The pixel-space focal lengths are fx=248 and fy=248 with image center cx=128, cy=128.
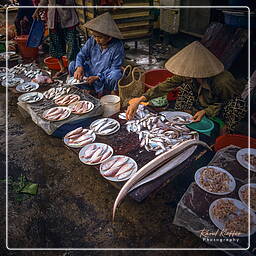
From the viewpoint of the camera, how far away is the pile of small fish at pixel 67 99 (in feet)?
13.5

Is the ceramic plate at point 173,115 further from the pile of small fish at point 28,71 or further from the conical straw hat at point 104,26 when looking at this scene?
the pile of small fish at point 28,71

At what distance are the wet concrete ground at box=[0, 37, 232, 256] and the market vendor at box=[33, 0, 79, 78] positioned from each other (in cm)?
334

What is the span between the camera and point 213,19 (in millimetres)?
7441

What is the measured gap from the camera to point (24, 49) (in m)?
7.70

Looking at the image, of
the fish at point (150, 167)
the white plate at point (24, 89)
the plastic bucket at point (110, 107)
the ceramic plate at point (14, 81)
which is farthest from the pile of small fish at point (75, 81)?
the fish at point (150, 167)

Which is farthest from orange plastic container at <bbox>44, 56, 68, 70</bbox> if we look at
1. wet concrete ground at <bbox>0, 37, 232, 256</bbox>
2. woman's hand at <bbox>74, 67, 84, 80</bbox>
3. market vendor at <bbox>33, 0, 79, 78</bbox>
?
wet concrete ground at <bbox>0, 37, 232, 256</bbox>

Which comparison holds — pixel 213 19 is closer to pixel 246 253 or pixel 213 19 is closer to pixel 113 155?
pixel 113 155

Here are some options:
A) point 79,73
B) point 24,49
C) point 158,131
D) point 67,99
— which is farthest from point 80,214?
point 24,49

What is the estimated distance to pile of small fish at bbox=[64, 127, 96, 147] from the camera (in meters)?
3.24

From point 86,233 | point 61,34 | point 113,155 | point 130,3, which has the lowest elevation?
point 86,233

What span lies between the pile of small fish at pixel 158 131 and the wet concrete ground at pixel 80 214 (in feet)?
2.12

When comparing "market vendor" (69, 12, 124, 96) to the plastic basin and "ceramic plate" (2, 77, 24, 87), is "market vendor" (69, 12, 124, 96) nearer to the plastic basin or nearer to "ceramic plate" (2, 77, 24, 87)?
"ceramic plate" (2, 77, 24, 87)

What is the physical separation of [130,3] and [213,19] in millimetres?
2559

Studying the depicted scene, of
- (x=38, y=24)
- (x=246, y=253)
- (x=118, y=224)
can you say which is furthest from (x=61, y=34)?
(x=246, y=253)
